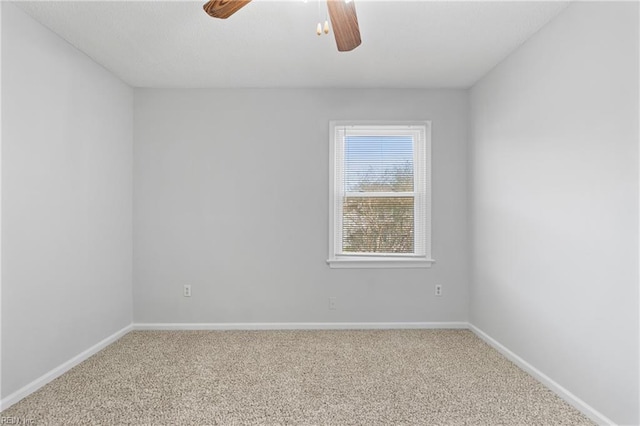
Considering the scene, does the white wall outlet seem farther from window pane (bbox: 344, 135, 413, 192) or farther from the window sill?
window pane (bbox: 344, 135, 413, 192)

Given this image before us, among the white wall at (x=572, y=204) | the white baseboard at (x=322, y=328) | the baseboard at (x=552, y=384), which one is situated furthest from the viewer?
the white baseboard at (x=322, y=328)

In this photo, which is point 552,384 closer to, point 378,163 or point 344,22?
point 378,163

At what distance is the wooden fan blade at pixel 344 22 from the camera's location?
1854 mm

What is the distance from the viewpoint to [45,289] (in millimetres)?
2648

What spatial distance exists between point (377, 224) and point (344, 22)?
2.39m

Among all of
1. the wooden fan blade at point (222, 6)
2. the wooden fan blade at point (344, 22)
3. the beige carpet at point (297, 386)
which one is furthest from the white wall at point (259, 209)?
the wooden fan blade at point (222, 6)

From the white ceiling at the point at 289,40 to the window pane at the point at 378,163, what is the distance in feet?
1.92

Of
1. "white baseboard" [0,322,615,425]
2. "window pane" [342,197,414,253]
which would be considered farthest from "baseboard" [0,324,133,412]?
"window pane" [342,197,414,253]

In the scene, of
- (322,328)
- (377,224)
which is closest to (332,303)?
(322,328)

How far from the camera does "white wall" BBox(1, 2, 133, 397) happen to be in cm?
237

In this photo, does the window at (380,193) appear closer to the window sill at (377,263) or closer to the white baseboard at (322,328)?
the window sill at (377,263)

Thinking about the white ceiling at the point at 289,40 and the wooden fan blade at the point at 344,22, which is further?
the white ceiling at the point at 289,40

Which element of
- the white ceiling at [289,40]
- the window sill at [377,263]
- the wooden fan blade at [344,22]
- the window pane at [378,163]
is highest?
the white ceiling at [289,40]

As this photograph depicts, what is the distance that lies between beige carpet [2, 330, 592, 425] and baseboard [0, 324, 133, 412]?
0.05m
